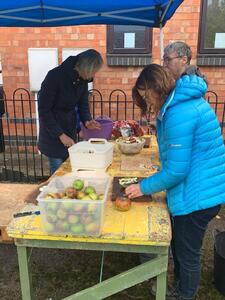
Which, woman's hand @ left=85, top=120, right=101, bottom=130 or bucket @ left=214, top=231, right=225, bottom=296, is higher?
woman's hand @ left=85, top=120, right=101, bottom=130

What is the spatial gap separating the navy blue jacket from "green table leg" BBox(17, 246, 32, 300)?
57.9 inches

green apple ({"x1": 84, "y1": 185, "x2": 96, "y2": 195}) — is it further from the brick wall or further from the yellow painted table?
the brick wall

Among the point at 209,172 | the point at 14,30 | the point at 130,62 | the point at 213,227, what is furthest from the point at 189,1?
the point at 209,172

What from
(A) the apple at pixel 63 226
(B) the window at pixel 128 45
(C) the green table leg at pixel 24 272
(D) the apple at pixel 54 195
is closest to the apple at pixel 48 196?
(D) the apple at pixel 54 195

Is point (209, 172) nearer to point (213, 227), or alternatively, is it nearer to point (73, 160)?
point (73, 160)

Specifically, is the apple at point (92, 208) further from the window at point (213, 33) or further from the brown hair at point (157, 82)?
the window at point (213, 33)

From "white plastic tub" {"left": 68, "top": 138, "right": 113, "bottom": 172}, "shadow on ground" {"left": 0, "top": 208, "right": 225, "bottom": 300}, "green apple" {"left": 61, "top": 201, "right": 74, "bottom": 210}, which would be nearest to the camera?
"green apple" {"left": 61, "top": 201, "right": 74, "bottom": 210}

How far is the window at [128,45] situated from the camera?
5.75 meters

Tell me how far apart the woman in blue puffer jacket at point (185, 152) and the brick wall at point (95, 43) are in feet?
12.8

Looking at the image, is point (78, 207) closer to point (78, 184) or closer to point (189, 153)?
point (78, 184)

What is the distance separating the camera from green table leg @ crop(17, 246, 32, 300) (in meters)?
1.88

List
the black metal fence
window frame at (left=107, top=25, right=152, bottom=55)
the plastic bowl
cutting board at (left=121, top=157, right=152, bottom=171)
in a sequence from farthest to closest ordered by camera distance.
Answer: window frame at (left=107, top=25, right=152, bottom=55) < the black metal fence < the plastic bowl < cutting board at (left=121, top=157, right=152, bottom=171)

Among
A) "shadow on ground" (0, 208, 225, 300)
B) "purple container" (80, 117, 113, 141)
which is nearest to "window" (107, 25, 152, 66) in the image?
"purple container" (80, 117, 113, 141)

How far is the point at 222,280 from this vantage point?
2730 millimetres
